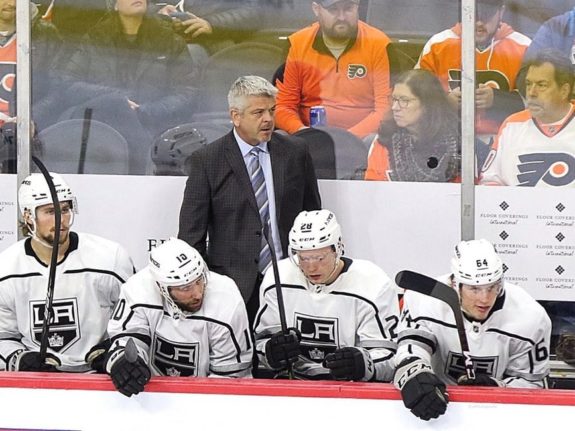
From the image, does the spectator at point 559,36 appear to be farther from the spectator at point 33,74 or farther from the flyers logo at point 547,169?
the spectator at point 33,74

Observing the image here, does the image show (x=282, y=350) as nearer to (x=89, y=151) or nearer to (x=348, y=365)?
(x=348, y=365)

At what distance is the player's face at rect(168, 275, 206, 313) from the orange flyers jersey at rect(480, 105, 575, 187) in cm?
137

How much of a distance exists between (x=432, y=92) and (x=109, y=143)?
1.24 meters

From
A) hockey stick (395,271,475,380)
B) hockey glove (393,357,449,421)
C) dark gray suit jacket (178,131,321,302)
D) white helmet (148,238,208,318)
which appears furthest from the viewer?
dark gray suit jacket (178,131,321,302)

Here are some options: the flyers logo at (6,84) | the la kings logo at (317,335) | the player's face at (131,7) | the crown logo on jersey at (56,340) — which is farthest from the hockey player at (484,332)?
the flyers logo at (6,84)

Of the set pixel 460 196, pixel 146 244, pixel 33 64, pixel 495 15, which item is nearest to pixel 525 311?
pixel 460 196

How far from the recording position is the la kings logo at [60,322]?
394cm

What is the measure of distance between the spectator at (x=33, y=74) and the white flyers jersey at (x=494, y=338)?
5.62 feet

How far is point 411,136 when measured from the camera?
15.1ft

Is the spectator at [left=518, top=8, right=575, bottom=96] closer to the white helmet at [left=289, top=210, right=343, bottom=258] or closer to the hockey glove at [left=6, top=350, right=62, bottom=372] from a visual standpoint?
the white helmet at [left=289, top=210, right=343, bottom=258]

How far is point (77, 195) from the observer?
4.62 metres

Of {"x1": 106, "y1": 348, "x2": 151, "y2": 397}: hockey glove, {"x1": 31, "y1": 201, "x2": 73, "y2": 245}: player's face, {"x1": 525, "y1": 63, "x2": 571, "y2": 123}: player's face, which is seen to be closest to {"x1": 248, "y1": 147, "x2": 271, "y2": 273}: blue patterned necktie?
{"x1": 31, "y1": 201, "x2": 73, "y2": 245}: player's face

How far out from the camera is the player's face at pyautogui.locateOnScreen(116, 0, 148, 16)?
4.59 m

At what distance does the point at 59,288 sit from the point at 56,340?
0.56 feet
